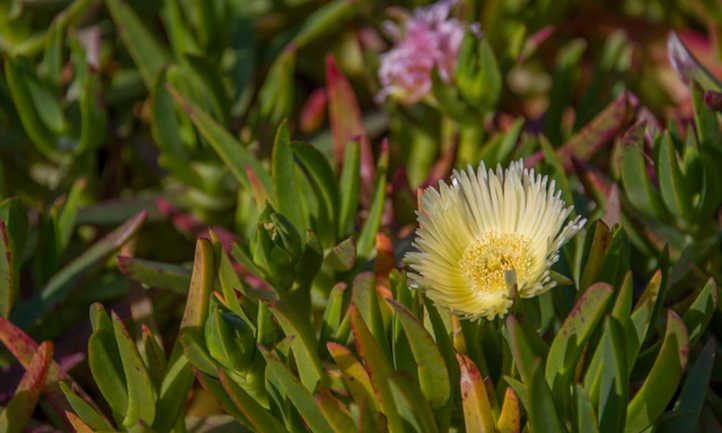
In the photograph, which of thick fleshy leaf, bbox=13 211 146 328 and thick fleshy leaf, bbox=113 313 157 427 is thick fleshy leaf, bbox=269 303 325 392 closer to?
thick fleshy leaf, bbox=113 313 157 427

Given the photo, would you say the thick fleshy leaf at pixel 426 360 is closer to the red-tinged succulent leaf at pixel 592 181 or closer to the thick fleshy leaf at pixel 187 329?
the thick fleshy leaf at pixel 187 329

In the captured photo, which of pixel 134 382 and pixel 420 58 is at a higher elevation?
pixel 420 58

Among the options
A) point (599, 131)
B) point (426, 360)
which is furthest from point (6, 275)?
point (599, 131)

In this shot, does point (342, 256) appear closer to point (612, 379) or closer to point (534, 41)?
point (612, 379)

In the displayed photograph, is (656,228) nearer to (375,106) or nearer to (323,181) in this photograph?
(323,181)

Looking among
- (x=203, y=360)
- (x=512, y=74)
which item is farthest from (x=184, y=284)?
(x=512, y=74)
